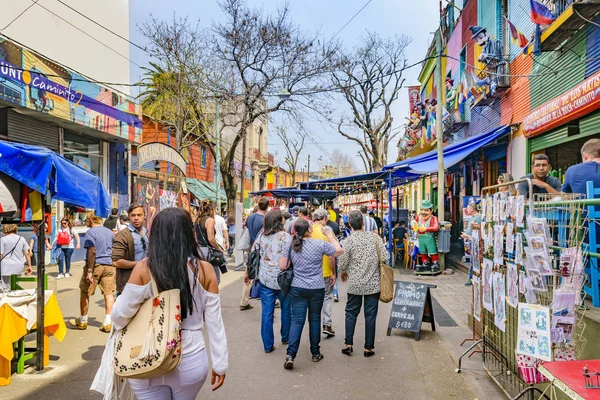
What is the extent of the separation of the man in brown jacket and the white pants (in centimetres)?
317

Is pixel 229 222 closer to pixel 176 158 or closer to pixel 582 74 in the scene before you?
pixel 176 158

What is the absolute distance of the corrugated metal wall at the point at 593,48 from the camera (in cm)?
838

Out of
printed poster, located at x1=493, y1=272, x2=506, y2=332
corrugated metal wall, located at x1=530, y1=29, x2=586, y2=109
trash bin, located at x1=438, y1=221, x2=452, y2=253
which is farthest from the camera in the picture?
trash bin, located at x1=438, y1=221, x2=452, y2=253

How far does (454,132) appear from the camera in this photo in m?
19.6

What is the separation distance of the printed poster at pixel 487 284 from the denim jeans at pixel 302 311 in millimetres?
1818

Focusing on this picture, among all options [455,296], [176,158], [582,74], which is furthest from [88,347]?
[582,74]

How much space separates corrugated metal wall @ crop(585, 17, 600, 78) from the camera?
838cm

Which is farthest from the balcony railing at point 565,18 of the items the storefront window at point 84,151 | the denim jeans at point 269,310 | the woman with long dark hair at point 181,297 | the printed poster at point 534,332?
the storefront window at point 84,151

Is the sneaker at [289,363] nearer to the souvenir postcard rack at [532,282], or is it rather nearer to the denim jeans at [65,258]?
the souvenir postcard rack at [532,282]

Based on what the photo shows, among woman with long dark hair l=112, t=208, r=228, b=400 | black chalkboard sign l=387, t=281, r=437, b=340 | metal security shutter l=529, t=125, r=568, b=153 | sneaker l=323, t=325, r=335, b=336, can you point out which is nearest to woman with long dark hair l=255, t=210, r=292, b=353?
sneaker l=323, t=325, r=335, b=336

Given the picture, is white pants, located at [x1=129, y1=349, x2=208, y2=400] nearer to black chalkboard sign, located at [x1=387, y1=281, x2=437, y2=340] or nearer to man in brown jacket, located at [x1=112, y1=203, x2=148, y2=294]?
man in brown jacket, located at [x1=112, y1=203, x2=148, y2=294]

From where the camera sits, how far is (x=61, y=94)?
1384 cm

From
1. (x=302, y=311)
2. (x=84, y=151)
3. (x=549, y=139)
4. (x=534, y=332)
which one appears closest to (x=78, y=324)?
(x=302, y=311)

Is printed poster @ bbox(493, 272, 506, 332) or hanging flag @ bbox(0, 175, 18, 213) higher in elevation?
hanging flag @ bbox(0, 175, 18, 213)
